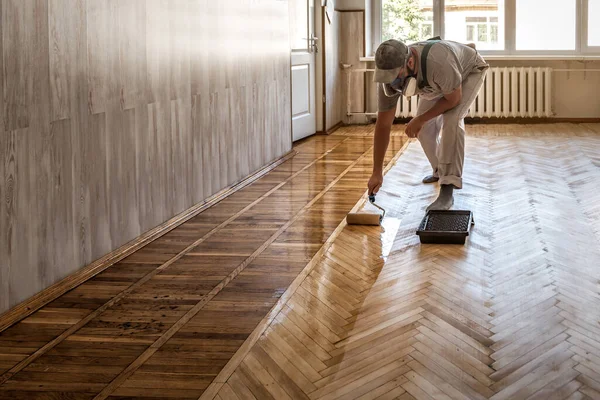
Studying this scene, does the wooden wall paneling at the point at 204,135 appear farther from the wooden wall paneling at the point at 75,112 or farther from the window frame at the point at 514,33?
the window frame at the point at 514,33

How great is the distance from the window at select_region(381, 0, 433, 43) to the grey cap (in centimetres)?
602

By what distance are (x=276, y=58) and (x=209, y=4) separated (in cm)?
176

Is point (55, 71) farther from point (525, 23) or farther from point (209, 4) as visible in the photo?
point (525, 23)

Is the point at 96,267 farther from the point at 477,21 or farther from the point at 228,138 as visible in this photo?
the point at 477,21

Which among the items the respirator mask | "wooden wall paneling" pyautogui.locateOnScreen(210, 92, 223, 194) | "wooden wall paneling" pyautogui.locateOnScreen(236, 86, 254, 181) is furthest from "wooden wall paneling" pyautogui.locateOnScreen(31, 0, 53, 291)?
"wooden wall paneling" pyautogui.locateOnScreen(236, 86, 254, 181)

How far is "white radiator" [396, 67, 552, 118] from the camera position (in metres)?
9.87

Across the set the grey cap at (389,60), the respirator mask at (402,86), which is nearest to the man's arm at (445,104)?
the respirator mask at (402,86)

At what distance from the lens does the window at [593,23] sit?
9.82 meters

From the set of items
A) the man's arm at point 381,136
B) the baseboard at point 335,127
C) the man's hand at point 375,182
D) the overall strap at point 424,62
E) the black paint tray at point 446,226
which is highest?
the overall strap at point 424,62

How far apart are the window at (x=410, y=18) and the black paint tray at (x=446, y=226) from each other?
6.08m

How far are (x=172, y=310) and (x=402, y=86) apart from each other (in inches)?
77.5

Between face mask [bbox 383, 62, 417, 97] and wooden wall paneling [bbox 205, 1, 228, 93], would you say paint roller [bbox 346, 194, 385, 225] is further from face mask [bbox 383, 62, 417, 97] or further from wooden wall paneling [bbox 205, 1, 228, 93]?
wooden wall paneling [bbox 205, 1, 228, 93]

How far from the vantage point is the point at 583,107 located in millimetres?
9977

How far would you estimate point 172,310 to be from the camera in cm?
309
